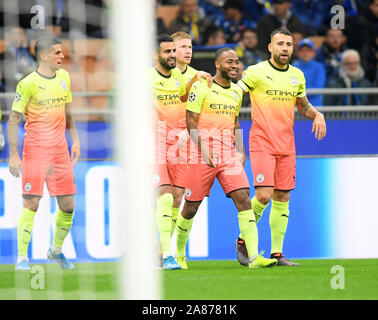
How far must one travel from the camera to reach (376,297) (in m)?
5.67

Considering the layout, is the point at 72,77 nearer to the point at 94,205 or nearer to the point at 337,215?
the point at 94,205

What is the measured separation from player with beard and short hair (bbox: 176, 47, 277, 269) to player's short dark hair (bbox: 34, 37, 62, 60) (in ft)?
3.92

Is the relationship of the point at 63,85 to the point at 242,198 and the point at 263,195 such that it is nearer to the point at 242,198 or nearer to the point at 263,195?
the point at 242,198

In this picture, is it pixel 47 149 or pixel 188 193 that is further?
pixel 47 149

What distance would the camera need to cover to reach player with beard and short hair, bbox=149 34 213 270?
742cm

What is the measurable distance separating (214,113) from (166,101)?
449mm

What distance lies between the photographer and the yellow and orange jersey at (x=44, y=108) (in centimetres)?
754

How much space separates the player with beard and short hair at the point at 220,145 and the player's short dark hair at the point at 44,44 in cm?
119

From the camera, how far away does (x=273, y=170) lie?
7727 millimetres

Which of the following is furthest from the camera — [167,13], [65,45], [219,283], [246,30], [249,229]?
[167,13]

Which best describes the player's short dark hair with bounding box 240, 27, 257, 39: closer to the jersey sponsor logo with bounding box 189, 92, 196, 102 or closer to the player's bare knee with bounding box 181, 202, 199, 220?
the jersey sponsor logo with bounding box 189, 92, 196, 102

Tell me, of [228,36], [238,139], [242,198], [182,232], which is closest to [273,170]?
[238,139]

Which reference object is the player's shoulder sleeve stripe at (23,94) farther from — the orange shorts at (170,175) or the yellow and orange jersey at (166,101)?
the orange shorts at (170,175)

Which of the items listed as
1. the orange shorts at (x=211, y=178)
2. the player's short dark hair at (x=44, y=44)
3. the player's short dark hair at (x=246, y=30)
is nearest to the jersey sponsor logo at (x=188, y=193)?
the orange shorts at (x=211, y=178)
